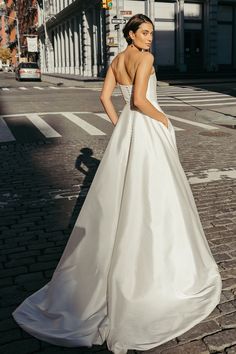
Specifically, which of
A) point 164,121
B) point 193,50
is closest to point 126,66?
point 164,121

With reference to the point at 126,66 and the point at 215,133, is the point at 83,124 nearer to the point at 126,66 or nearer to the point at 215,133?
the point at 215,133

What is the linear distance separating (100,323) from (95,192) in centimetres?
90

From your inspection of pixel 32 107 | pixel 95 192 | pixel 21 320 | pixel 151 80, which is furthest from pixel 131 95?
pixel 32 107

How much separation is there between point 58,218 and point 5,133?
678 cm

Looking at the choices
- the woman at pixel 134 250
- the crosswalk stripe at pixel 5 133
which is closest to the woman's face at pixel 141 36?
the woman at pixel 134 250

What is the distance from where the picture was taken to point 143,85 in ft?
9.03

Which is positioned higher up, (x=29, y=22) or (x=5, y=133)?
(x=29, y=22)

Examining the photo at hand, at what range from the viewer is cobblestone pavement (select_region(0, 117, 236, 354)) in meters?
2.73

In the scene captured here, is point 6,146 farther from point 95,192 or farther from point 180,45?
point 180,45

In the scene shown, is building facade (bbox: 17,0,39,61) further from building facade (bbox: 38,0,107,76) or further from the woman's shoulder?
the woman's shoulder

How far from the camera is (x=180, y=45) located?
37.0 meters

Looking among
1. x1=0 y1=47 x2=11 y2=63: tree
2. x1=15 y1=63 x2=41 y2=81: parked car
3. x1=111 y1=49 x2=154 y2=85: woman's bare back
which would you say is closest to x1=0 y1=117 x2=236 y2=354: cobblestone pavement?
x1=111 y1=49 x2=154 y2=85: woman's bare back

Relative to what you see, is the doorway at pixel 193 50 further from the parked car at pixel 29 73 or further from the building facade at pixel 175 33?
the parked car at pixel 29 73

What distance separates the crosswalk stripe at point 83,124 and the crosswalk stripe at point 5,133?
2.07 metres
